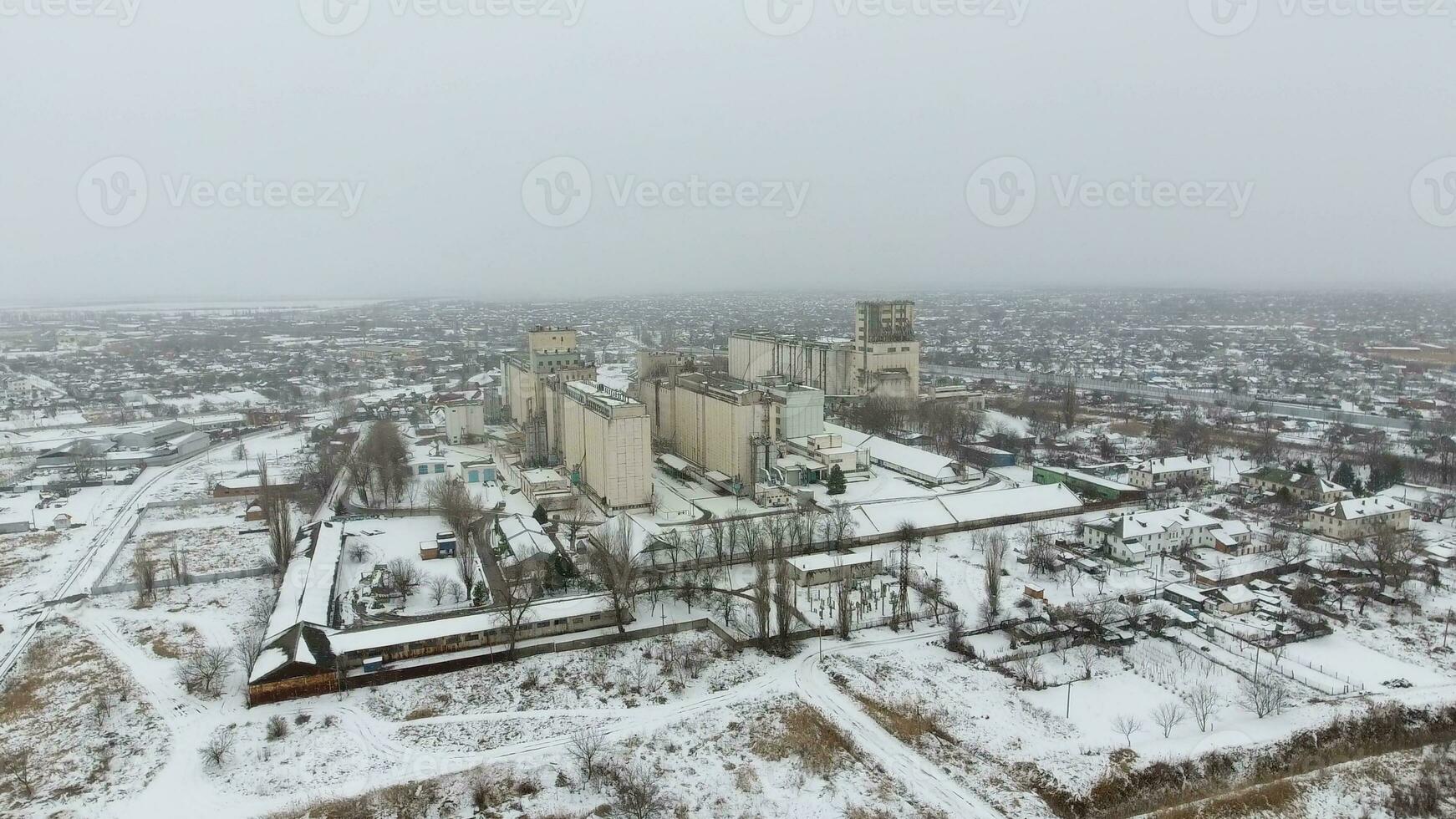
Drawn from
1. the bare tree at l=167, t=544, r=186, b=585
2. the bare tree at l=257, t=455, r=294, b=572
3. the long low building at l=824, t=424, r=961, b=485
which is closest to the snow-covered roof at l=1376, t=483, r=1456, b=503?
the long low building at l=824, t=424, r=961, b=485

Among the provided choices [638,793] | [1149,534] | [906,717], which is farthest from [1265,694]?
[638,793]

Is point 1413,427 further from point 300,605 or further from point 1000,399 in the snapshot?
point 300,605

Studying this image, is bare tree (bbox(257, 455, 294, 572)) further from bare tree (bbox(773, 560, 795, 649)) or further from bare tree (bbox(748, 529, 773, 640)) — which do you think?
bare tree (bbox(773, 560, 795, 649))

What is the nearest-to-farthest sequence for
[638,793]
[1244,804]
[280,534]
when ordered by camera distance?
[1244,804]
[638,793]
[280,534]

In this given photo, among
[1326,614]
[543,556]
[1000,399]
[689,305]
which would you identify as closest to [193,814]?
[543,556]

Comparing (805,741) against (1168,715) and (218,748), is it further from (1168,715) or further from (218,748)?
(218,748)

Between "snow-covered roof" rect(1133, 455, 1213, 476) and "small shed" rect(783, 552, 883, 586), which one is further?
"snow-covered roof" rect(1133, 455, 1213, 476)

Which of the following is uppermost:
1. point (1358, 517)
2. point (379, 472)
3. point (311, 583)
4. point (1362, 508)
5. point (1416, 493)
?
point (379, 472)
